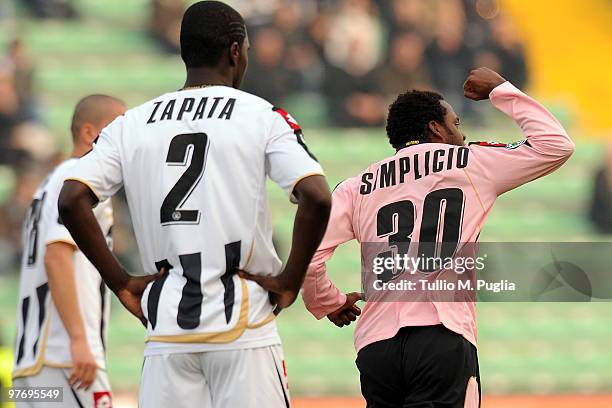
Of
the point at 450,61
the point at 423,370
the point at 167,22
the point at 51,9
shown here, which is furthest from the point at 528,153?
the point at 51,9

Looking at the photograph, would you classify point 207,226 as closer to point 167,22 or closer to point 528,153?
point 528,153

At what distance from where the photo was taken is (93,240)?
165 inches

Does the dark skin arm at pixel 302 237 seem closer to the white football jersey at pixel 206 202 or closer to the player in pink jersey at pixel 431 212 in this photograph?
the white football jersey at pixel 206 202

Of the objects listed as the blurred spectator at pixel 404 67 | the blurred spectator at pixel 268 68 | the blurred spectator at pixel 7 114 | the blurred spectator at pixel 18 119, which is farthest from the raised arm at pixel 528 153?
the blurred spectator at pixel 404 67

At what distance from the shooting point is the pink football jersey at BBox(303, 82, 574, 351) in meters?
4.67

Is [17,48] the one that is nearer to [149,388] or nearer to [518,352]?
[518,352]

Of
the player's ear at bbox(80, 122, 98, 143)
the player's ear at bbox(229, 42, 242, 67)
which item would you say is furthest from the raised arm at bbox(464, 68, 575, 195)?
the player's ear at bbox(80, 122, 98, 143)

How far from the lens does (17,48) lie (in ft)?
44.4

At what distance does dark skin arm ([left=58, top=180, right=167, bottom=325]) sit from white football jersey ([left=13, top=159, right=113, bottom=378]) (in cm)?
135

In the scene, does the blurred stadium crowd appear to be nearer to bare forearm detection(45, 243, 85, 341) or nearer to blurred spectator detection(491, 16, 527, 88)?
blurred spectator detection(491, 16, 527, 88)

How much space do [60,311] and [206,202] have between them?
1745mm

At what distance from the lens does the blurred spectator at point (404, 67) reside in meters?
14.3

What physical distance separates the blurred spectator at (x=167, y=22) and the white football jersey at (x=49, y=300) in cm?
903

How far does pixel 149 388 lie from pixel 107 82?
10.7 meters
